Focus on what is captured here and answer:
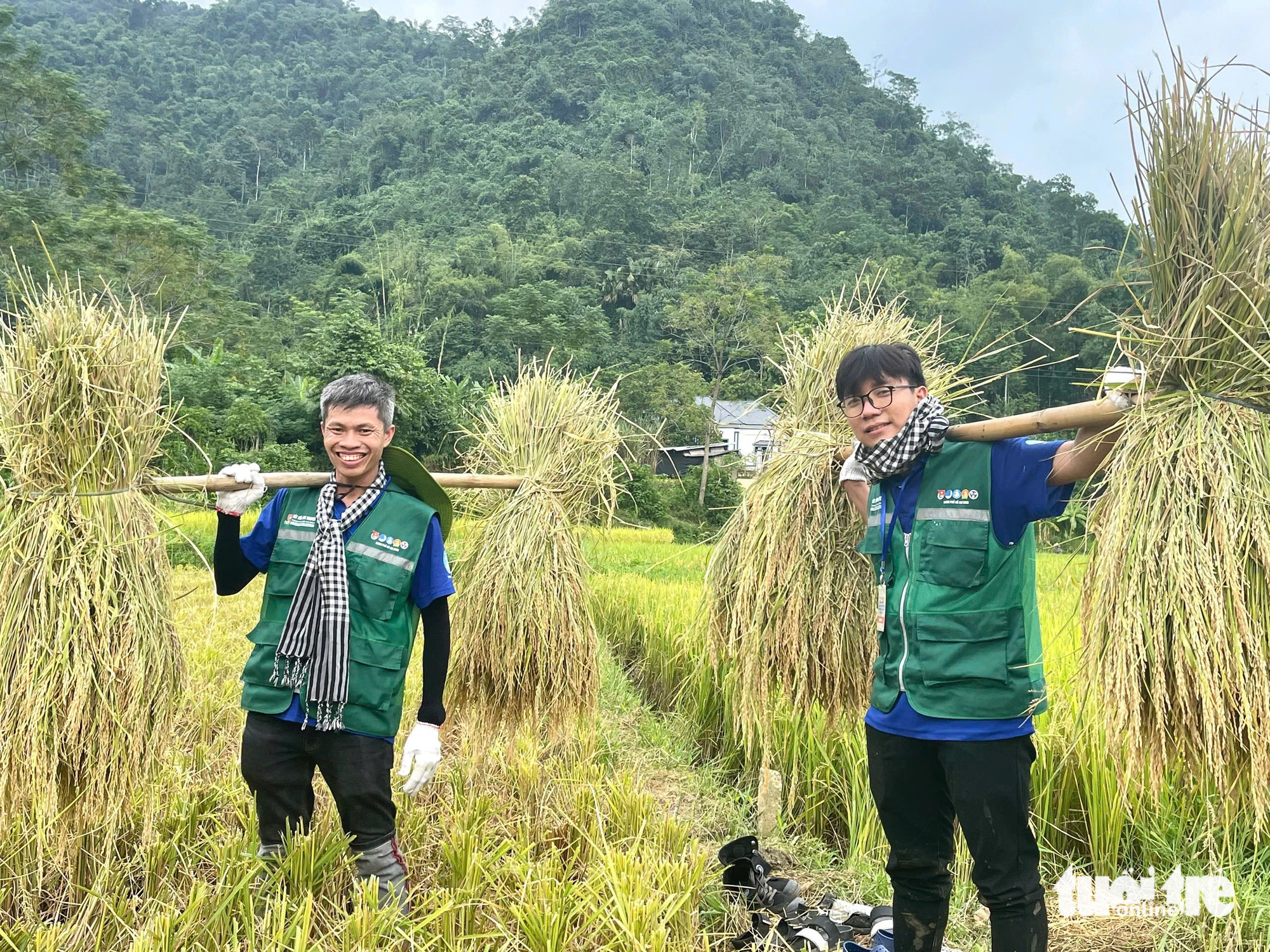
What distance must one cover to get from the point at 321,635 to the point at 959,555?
1.60m

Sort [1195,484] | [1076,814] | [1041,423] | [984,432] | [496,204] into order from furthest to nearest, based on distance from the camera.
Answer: [496,204]
[1076,814]
[984,432]
[1041,423]
[1195,484]

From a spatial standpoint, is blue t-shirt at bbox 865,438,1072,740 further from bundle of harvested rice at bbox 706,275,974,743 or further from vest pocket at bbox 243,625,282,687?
vest pocket at bbox 243,625,282,687

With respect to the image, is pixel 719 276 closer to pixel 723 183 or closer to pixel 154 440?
Answer: pixel 154 440

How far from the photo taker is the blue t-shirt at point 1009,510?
6.57 ft

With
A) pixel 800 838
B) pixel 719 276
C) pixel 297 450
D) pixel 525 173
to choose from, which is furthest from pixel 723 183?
pixel 800 838

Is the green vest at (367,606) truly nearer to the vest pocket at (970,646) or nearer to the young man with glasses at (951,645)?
the young man with glasses at (951,645)

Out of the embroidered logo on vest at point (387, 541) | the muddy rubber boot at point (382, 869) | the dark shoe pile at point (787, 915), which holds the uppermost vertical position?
the embroidered logo on vest at point (387, 541)

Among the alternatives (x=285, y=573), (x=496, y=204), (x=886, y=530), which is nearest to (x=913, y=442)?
(x=886, y=530)

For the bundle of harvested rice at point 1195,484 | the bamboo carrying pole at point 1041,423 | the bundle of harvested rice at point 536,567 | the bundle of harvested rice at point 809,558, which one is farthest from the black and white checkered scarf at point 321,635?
the bundle of harvested rice at point 1195,484

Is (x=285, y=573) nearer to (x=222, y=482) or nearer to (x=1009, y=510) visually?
(x=222, y=482)

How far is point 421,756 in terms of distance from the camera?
2438mm

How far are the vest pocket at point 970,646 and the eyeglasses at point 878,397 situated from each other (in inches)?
20.8

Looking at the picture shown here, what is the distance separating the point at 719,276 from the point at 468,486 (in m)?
22.9

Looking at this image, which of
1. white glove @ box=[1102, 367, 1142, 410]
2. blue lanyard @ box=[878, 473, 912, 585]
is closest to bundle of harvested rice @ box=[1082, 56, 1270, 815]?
white glove @ box=[1102, 367, 1142, 410]
